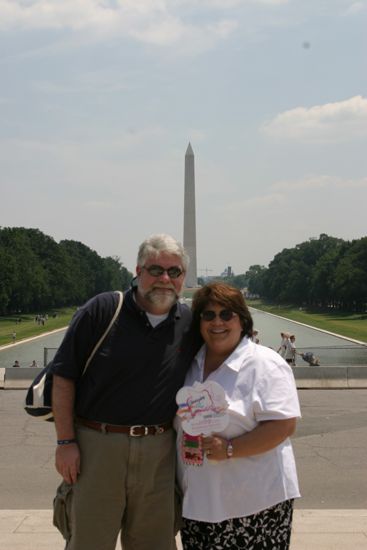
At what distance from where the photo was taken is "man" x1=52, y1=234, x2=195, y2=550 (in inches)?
133

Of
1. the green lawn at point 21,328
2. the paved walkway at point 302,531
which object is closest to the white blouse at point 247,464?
the paved walkway at point 302,531

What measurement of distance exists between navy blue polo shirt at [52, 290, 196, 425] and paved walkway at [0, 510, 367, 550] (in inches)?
69.8

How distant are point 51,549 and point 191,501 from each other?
1740 millimetres

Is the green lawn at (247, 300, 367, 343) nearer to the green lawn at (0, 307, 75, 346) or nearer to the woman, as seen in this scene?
the green lawn at (0, 307, 75, 346)

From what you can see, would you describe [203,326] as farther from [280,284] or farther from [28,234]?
[280,284]

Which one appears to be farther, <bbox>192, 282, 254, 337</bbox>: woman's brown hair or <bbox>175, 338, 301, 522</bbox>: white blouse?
<bbox>192, 282, 254, 337</bbox>: woman's brown hair

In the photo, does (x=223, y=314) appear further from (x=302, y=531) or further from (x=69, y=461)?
(x=302, y=531)

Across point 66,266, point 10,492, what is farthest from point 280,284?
point 10,492

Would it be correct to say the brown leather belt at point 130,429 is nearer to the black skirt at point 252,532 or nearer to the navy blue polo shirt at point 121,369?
the navy blue polo shirt at point 121,369

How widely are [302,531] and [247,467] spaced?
6.80 feet

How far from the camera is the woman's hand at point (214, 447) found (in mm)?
3176

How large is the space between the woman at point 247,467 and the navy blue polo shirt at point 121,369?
0.24m

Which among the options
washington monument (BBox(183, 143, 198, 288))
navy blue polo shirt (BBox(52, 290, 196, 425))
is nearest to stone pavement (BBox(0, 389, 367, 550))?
navy blue polo shirt (BBox(52, 290, 196, 425))

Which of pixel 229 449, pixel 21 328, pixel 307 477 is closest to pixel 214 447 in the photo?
pixel 229 449
